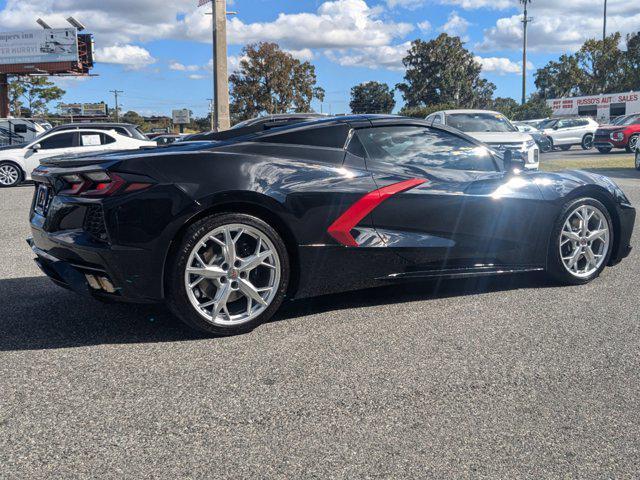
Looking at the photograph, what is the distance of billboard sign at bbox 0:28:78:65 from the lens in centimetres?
4778

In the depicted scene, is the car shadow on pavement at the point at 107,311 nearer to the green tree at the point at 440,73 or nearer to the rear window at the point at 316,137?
the rear window at the point at 316,137

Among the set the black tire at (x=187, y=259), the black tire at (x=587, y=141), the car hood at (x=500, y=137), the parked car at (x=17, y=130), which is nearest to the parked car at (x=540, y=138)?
the black tire at (x=587, y=141)

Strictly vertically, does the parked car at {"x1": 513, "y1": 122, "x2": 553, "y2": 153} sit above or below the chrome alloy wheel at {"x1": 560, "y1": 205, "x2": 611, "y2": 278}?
above

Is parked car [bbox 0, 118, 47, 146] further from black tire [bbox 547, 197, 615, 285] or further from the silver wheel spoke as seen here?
black tire [bbox 547, 197, 615, 285]

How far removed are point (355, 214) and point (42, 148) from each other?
13.5 meters

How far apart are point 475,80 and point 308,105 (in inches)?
1054

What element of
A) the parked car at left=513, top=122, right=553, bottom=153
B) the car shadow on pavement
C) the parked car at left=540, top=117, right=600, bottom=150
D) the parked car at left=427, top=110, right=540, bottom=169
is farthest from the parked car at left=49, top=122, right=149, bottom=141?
the parked car at left=540, top=117, right=600, bottom=150

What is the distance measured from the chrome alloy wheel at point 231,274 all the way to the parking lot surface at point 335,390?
0.61 ft

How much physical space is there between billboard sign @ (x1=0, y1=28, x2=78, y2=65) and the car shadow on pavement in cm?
4852

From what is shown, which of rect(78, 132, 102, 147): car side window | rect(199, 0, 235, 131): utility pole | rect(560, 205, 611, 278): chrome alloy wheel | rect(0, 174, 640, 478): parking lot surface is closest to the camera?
rect(0, 174, 640, 478): parking lot surface

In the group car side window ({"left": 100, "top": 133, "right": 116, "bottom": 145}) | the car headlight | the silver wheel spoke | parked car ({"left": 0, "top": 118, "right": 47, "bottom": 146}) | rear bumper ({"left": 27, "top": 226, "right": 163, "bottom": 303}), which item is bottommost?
the silver wheel spoke

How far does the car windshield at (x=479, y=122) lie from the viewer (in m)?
14.0

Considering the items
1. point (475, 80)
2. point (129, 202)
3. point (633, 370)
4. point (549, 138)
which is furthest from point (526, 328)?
point (475, 80)

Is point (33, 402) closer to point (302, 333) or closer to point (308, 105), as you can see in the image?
point (302, 333)
